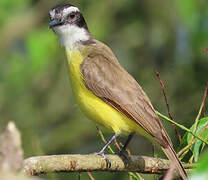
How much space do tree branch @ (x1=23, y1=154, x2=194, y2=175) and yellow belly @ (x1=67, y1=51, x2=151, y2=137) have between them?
18.5 inches

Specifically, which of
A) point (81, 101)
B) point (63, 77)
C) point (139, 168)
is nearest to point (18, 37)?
point (63, 77)

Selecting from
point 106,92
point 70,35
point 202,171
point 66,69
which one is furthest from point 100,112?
point 66,69

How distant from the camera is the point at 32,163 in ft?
10.6

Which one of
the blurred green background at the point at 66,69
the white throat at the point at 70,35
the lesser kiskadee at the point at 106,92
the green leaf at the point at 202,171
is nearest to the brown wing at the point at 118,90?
the lesser kiskadee at the point at 106,92

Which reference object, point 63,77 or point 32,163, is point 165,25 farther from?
point 32,163

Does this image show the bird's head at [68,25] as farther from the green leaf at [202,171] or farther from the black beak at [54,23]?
the green leaf at [202,171]

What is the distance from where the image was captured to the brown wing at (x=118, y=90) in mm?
4363

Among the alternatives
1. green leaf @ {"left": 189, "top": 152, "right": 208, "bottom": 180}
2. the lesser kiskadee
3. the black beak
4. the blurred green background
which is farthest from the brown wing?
green leaf @ {"left": 189, "top": 152, "right": 208, "bottom": 180}

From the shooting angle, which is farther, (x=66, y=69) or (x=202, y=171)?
(x=66, y=69)

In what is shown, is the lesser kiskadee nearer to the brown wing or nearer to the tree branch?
the brown wing

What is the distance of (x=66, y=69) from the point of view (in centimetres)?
779

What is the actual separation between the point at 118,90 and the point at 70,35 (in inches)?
36.3

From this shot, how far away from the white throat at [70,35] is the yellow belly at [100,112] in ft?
1.87

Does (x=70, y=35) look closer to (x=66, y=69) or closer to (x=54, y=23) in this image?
(x=54, y=23)
